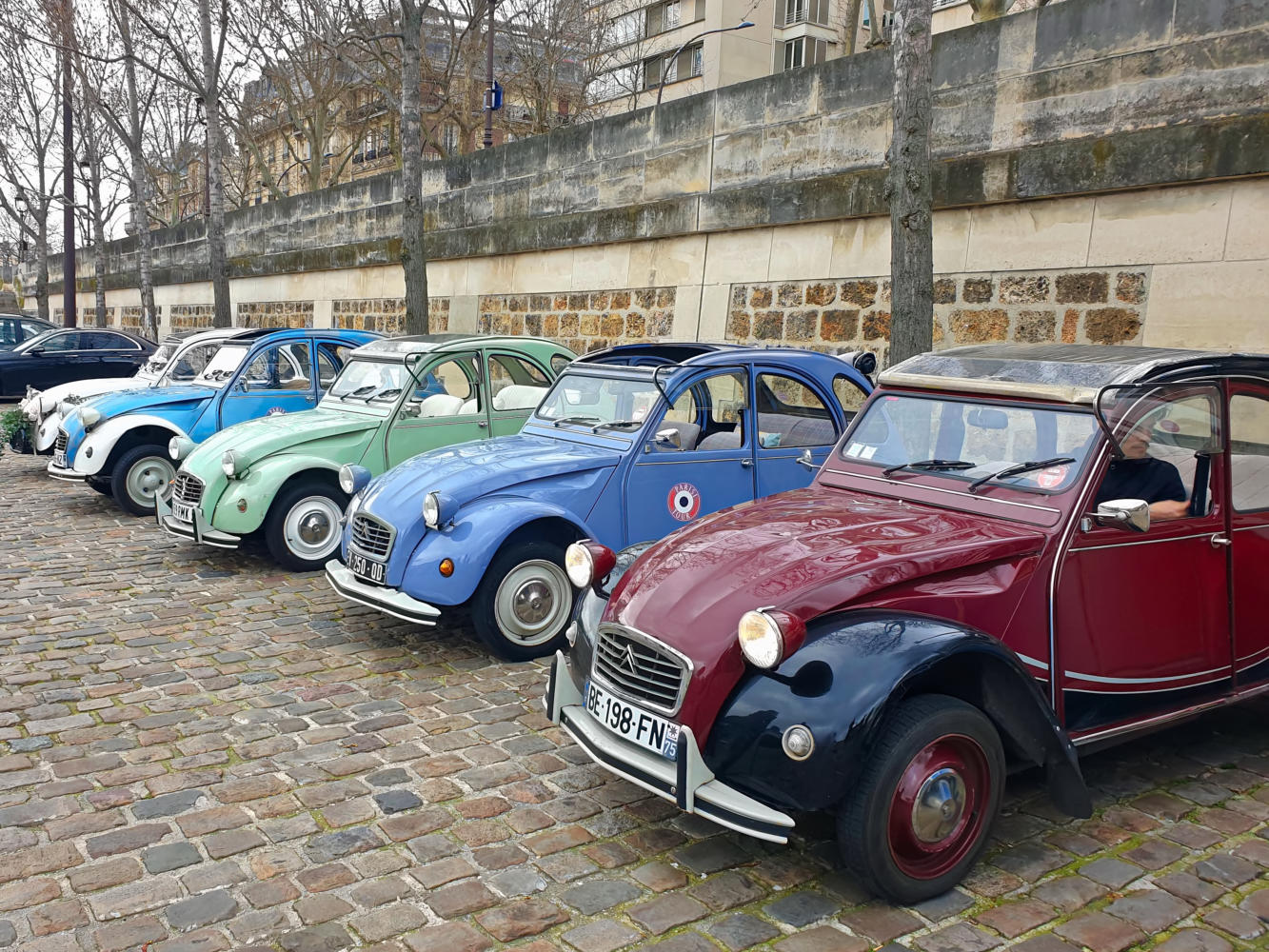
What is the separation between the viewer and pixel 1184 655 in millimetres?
4109

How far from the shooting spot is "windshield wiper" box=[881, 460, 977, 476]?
13.9 ft

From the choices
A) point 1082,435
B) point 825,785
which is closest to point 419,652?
point 825,785

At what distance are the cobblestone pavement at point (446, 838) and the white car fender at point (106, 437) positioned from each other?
13.9 feet

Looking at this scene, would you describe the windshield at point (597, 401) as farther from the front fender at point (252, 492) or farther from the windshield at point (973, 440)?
the front fender at point (252, 492)

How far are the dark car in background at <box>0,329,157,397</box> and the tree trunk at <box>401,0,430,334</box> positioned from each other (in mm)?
6608

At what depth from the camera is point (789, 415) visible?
262 inches

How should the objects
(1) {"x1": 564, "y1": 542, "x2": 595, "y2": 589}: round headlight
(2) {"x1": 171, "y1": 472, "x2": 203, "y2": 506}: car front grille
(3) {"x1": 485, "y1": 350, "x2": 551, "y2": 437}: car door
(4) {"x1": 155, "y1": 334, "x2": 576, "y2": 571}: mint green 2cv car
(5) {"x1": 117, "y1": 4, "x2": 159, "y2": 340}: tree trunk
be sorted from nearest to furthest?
(1) {"x1": 564, "y1": 542, "x2": 595, "y2": 589}: round headlight < (4) {"x1": 155, "y1": 334, "x2": 576, "y2": 571}: mint green 2cv car < (2) {"x1": 171, "y1": 472, "x2": 203, "y2": 506}: car front grille < (3) {"x1": 485, "y1": 350, "x2": 551, "y2": 437}: car door < (5) {"x1": 117, "y1": 4, "x2": 159, "y2": 340}: tree trunk

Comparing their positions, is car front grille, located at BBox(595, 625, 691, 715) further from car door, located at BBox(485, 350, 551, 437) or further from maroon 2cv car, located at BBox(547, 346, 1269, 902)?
car door, located at BBox(485, 350, 551, 437)

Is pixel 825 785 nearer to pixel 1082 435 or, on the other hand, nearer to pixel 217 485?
pixel 1082 435

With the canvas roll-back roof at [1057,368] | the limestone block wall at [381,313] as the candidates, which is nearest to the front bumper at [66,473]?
the limestone block wall at [381,313]

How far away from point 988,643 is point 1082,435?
1.10 meters

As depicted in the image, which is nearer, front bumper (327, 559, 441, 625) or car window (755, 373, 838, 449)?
front bumper (327, 559, 441, 625)

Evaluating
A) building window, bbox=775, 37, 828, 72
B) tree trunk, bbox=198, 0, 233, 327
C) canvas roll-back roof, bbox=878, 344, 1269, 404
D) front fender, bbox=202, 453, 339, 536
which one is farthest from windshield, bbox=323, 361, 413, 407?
building window, bbox=775, 37, 828, 72

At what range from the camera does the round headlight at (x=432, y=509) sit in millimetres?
5715
